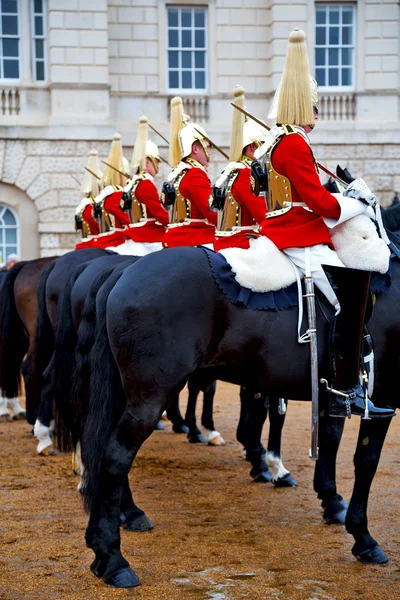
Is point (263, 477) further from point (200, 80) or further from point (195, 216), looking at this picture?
point (200, 80)

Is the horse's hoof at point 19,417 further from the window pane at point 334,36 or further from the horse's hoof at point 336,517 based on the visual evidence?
the window pane at point 334,36

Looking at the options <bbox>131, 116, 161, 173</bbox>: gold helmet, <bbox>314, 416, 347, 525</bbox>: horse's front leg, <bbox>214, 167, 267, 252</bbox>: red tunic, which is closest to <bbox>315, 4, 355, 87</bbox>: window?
<bbox>131, 116, 161, 173</bbox>: gold helmet

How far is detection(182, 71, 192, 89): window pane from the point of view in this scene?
1866 centimetres

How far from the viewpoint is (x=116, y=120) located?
1819 cm

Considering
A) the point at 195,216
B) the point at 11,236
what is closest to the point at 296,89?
the point at 195,216

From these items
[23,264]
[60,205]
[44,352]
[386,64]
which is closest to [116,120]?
[60,205]

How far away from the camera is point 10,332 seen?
9.69 m

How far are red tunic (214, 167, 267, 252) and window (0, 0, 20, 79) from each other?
12708 mm

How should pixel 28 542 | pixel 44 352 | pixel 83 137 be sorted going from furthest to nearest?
pixel 83 137 < pixel 44 352 < pixel 28 542

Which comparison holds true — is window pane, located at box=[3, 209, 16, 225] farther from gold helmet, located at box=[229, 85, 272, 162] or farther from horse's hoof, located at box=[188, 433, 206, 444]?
gold helmet, located at box=[229, 85, 272, 162]

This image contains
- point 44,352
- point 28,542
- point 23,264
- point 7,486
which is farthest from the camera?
point 23,264

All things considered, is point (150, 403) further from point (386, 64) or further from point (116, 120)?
point (386, 64)

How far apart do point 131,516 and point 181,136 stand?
3.42 metres

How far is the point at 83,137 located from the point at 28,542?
13.3 meters
